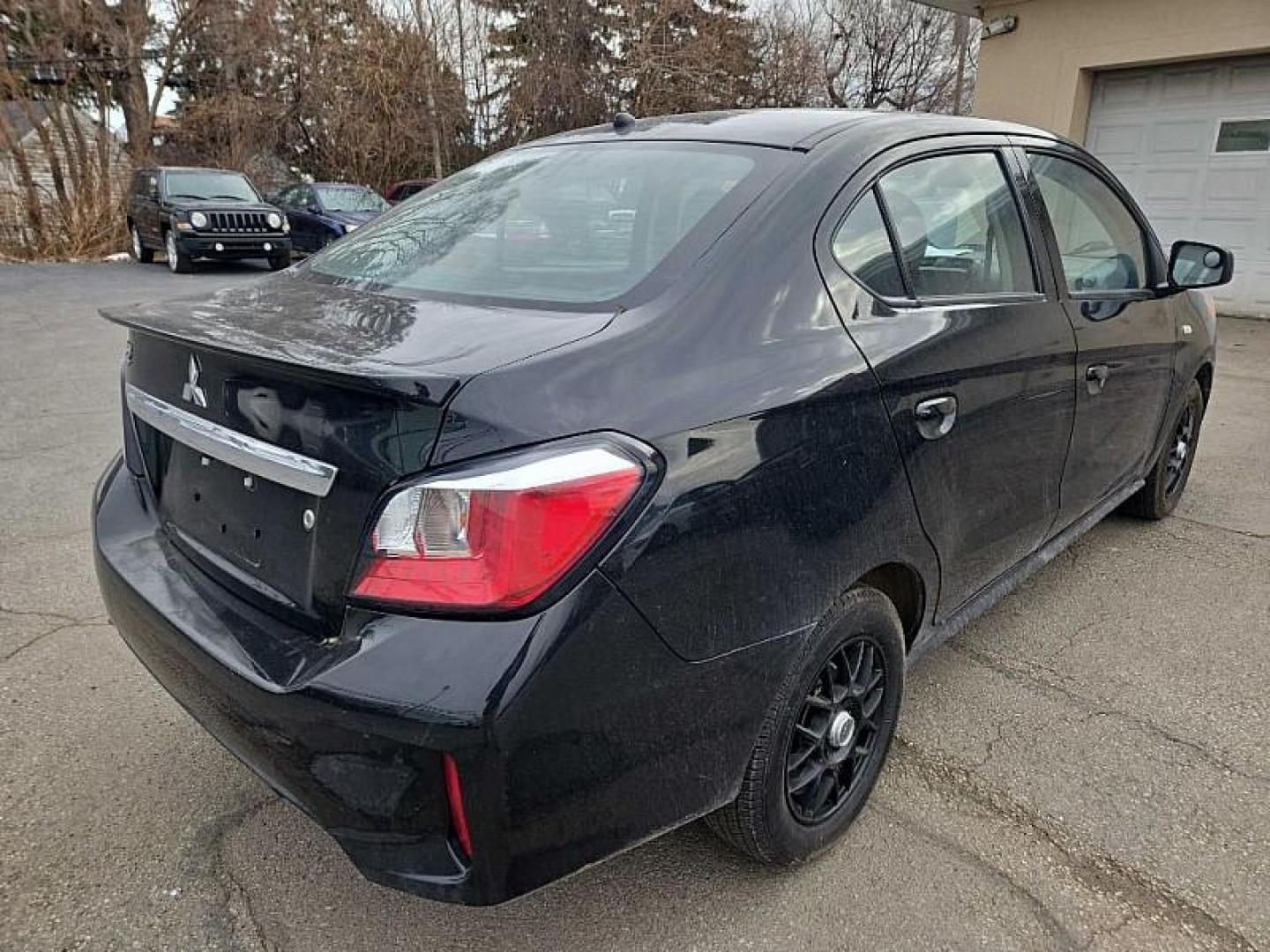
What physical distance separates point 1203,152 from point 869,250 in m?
10.5

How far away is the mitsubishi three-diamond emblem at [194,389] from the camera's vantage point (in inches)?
70.4

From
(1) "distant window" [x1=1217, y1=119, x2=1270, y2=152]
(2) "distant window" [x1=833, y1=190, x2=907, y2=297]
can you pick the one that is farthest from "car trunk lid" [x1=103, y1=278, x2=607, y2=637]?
(1) "distant window" [x1=1217, y1=119, x2=1270, y2=152]

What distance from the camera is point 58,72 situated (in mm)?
17750

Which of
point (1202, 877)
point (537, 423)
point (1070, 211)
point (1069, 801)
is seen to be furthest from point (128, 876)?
point (1070, 211)

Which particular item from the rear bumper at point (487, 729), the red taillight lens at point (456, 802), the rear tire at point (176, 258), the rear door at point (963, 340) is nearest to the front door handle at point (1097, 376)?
the rear door at point (963, 340)

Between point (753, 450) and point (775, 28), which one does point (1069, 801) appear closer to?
point (753, 450)

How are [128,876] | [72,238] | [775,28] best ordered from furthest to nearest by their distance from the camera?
[775,28], [72,238], [128,876]

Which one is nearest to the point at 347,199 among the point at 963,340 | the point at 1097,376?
the point at 1097,376

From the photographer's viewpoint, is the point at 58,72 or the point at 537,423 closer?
the point at 537,423

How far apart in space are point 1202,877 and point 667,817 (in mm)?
1334

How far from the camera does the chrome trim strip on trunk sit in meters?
1.54

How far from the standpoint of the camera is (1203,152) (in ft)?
33.3

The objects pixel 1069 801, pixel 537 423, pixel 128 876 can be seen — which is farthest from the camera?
pixel 1069 801

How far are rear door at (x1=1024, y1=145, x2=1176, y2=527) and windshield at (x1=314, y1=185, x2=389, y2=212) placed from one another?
15142mm
